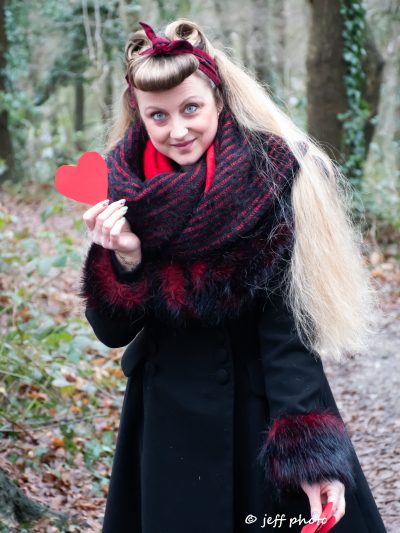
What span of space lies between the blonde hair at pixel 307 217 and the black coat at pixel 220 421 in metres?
0.08

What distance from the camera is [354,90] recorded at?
851 centimetres

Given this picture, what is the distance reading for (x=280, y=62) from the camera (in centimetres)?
1435

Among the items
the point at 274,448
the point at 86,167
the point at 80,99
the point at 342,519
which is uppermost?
the point at 80,99

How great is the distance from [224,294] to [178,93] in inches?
23.2

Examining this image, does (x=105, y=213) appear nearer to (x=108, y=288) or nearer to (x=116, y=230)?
(x=116, y=230)

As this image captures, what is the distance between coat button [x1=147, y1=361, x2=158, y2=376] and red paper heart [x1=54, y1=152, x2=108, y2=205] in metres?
0.54

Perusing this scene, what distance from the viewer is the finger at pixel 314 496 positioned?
2002mm

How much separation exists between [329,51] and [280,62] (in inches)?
243

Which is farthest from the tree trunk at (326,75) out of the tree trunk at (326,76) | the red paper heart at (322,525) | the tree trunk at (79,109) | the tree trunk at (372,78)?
the tree trunk at (79,109)

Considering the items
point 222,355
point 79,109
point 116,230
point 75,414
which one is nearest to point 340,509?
point 222,355

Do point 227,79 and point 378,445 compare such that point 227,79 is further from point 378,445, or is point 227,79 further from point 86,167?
point 378,445

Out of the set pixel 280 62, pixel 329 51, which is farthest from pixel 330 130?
pixel 280 62

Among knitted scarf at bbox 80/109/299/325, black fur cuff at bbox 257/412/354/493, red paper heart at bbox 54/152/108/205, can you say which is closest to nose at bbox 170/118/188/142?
knitted scarf at bbox 80/109/299/325

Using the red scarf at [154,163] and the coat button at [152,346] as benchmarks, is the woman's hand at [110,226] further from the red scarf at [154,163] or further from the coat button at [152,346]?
the coat button at [152,346]
